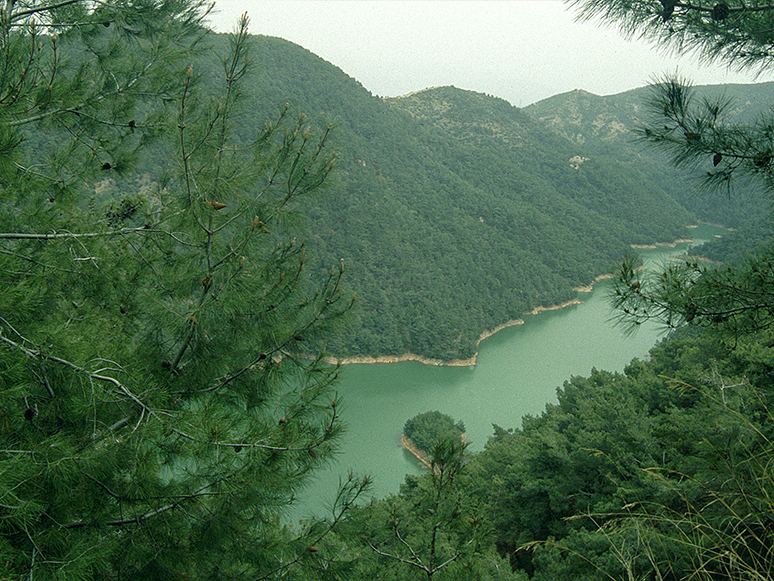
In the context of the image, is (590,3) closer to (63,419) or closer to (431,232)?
(63,419)

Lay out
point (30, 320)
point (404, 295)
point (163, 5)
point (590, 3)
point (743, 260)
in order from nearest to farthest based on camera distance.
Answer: point (30, 320), point (743, 260), point (590, 3), point (163, 5), point (404, 295)

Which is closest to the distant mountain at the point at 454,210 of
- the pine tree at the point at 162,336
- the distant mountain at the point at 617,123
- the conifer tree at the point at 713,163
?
the distant mountain at the point at 617,123

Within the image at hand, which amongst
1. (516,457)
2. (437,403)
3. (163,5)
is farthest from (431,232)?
(163,5)

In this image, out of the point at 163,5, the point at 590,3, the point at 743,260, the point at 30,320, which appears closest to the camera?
the point at 30,320

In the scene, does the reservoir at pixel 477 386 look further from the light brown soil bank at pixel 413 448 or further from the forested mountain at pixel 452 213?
the forested mountain at pixel 452 213

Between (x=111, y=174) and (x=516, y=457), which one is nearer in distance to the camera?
(x=111, y=174)

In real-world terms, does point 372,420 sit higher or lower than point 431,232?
lower

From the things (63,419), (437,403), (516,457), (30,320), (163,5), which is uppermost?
(163,5)
